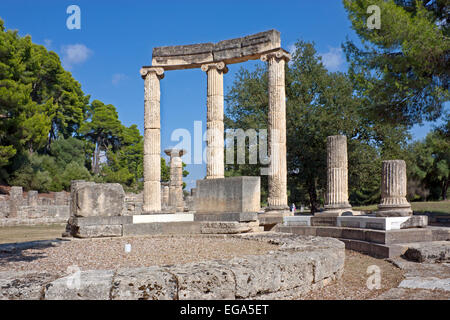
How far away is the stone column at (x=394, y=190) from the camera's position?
1074cm

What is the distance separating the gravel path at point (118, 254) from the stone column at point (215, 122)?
632 cm

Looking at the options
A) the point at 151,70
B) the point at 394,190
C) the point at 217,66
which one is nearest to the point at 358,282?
the point at 394,190

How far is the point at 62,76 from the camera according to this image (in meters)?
45.3

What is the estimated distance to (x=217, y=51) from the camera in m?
16.5

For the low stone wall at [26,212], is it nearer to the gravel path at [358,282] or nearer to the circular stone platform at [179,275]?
the circular stone platform at [179,275]

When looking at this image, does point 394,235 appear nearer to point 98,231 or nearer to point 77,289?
point 98,231

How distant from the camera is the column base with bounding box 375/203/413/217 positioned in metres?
10.5

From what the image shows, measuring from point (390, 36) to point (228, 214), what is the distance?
27.5ft

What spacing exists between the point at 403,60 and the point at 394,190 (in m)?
5.10

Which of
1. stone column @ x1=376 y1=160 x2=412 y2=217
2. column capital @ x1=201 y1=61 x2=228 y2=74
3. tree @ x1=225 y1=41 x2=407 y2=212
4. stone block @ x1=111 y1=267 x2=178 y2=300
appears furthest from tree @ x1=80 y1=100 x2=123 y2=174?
stone block @ x1=111 y1=267 x2=178 y2=300

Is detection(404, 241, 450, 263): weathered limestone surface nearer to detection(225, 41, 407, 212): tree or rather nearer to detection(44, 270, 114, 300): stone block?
detection(44, 270, 114, 300): stone block

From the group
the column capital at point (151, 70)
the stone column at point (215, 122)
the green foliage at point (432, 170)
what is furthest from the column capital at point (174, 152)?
the green foliage at point (432, 170)
